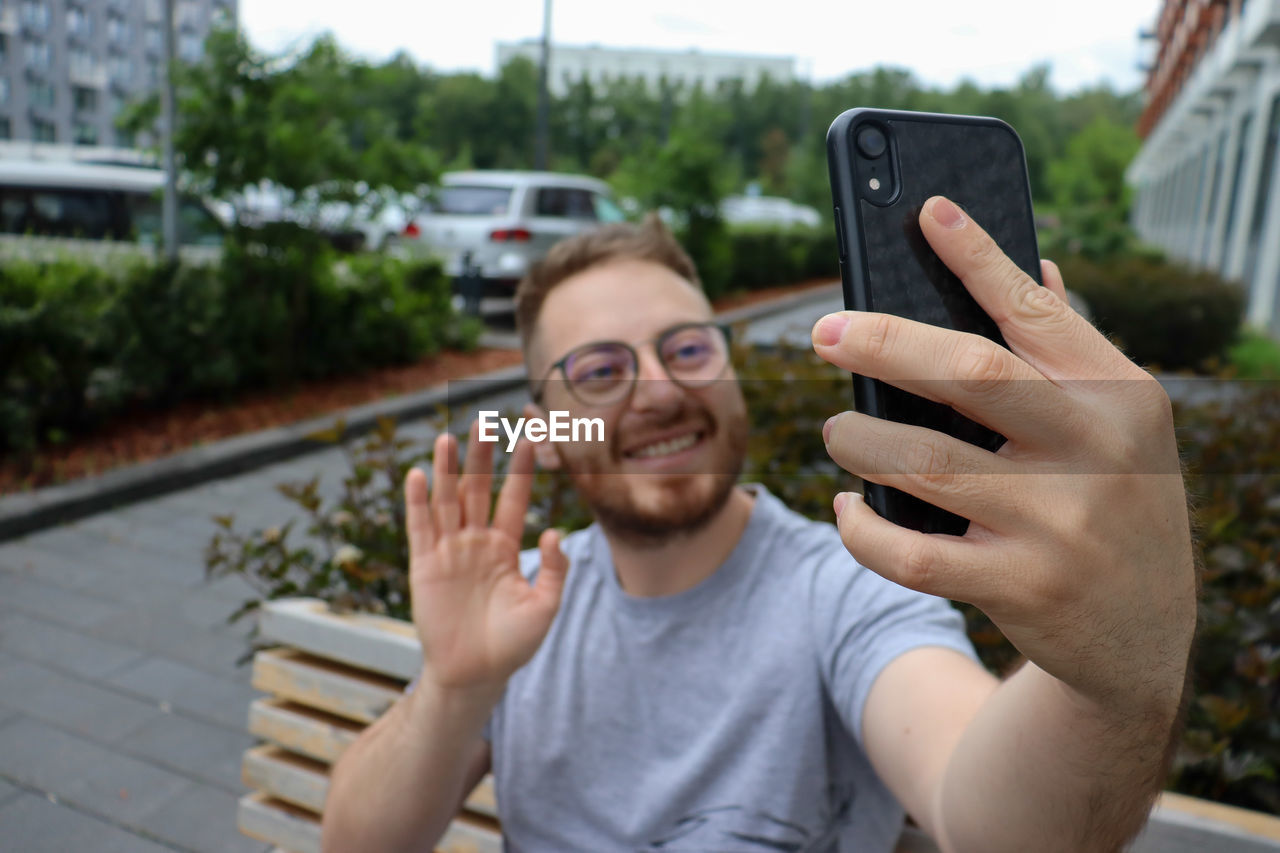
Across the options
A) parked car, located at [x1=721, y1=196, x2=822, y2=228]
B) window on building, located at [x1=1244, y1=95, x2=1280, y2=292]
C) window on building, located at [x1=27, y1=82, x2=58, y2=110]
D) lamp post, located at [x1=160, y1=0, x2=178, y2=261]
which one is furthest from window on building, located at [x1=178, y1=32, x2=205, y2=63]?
parked car, located at [x1=721, y1=196, x2=822, y2=228]

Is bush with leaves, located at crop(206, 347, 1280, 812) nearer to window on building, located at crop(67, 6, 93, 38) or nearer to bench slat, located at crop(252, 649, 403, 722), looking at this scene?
bench slat, located at crop(252, 649, 403, 722)

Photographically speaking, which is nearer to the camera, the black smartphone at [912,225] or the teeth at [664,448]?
the black smartphone at [912,225]

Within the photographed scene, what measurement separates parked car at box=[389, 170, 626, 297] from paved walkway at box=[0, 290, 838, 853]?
512cm

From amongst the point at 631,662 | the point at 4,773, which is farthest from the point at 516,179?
the point at 631,662

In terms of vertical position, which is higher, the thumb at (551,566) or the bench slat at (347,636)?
the thumb at (551,566)

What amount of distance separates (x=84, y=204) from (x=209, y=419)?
4024 millimetres

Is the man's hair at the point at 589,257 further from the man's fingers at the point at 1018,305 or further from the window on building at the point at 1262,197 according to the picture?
the window on building at the point at 1262,197

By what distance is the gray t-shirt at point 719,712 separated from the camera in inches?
59.2

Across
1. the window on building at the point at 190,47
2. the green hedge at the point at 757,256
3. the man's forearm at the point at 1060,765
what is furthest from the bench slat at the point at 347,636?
the green hedge at the point at 757,256

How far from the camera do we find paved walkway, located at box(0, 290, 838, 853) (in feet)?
8.79

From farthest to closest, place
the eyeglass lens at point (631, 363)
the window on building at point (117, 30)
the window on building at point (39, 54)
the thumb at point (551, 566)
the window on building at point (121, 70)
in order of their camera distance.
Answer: the window on building at point (121, 70) < the window on building at point (117, 30) < the window on building at point (39, 54) < the eyeglass lens at point (631, 363) < the thumb at point (551, 566)

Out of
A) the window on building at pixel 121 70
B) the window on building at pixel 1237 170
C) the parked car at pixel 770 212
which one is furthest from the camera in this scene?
the parked car at pixel 770 212

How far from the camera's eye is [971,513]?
583 millimetres

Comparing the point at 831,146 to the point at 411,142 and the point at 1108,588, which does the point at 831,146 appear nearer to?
the point at 1108,588
